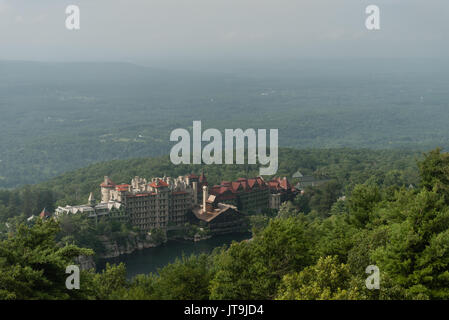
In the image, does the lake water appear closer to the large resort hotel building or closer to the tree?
the large resort hotel building

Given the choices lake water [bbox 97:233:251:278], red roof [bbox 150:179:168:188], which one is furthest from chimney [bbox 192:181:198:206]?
lake water [bbox 97:233:251:278]

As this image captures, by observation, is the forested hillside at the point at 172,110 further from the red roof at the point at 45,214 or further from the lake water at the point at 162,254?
the lake water at the point at 162,254

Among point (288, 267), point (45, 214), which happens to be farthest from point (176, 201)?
point (288, 267)

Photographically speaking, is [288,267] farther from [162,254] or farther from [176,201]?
[176,201]

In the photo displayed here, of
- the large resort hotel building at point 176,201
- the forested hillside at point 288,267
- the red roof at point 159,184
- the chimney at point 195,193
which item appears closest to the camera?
the forested hillside at point 288,267

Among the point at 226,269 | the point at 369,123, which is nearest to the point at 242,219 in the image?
the point at 226,269

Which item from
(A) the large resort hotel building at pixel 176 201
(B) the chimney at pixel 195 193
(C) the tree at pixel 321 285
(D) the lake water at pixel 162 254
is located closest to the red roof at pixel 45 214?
(A) the large resort hotel building at pixel 176 201
